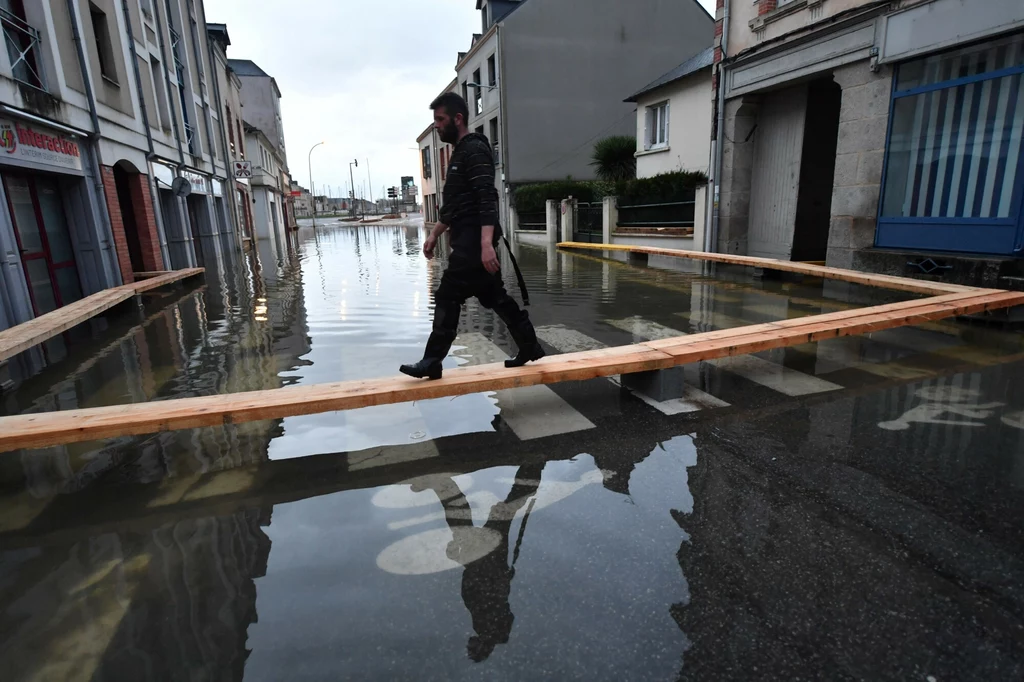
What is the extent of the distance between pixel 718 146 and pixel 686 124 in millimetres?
4674

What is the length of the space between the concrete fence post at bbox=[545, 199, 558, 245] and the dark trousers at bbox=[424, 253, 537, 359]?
63.3ft

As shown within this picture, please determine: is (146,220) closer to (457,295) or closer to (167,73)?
(167,73)

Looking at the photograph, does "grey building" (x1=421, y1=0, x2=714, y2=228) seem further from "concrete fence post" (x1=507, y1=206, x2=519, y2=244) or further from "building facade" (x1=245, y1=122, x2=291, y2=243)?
"building facade" (x1=245, y1=122, x2=291, y2=243)

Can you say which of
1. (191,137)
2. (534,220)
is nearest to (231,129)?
(191,137)

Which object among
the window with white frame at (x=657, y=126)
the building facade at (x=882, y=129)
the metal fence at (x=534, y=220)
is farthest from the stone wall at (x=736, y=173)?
the metal fence at (x=534, y=220)

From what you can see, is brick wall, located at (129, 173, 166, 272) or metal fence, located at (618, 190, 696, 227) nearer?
brick wall, located at (129, 173, 166, 272)

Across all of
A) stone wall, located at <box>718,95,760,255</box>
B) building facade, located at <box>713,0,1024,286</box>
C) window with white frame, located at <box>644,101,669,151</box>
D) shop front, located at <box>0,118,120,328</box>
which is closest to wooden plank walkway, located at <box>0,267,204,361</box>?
shop front, located at <box>0,118,120,328</box>

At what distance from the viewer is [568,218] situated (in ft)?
71.1

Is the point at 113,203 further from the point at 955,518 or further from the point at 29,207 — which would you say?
the point at 955,518

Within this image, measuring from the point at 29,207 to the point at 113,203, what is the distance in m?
2.30

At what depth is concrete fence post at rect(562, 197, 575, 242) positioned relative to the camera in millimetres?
21531

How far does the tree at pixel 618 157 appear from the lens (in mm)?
21766

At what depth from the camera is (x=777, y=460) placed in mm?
3307

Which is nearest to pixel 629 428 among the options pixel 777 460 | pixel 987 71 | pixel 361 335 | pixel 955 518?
pixel 777 460
